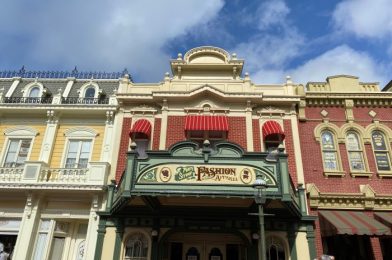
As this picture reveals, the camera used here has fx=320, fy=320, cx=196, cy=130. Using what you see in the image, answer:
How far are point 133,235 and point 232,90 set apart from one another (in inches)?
353

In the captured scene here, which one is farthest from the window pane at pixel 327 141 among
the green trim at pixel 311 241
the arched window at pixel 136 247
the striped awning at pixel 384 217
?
the arched window at pixel 136 247

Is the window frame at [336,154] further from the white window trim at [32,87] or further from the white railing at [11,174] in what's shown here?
the white window trim at [32,87]

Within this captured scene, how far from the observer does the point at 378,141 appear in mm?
16469

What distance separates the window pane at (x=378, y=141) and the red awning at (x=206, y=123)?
7.66m

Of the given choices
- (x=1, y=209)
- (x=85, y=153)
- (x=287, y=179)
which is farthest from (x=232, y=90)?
(x=1, y=209)

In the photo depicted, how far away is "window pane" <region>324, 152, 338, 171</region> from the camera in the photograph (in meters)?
15.9

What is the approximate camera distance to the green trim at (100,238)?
547 inches

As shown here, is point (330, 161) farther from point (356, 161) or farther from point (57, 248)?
point (57, 248)

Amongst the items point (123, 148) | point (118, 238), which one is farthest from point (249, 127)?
point (118, 238)

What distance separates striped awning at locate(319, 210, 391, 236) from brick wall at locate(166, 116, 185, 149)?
7.58 meters

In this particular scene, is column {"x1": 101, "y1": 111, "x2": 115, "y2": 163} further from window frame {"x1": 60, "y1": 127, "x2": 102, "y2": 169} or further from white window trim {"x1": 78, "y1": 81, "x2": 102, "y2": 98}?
white window trim {"x1": 78, "y1": 81, "x2": 102, "y2": 98}

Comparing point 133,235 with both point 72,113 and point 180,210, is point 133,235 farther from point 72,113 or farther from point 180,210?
point 72,113

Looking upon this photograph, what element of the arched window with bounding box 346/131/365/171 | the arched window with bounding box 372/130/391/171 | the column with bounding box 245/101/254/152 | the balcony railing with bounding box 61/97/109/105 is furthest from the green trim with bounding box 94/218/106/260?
the arched window with bounding box 372/130/391/171

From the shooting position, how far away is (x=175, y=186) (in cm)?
1183
